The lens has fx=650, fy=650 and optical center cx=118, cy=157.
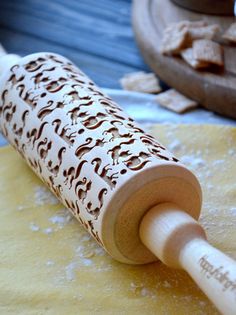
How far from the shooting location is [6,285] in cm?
87

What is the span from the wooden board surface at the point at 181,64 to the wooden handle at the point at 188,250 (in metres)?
Result: 0.39

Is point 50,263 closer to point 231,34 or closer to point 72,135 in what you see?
point 72,135

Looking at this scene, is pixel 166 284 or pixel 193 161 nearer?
pixel 166 284

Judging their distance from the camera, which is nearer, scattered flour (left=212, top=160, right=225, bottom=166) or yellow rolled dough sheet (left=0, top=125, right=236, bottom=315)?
yellow rolled dough sheet (left=0, top=125, right=236, bottom=315)

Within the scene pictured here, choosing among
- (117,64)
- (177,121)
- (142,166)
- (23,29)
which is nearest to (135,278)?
(142,166)

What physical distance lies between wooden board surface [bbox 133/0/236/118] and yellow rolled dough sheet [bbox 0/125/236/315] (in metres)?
0.08

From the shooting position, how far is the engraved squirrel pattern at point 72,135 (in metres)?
0.83

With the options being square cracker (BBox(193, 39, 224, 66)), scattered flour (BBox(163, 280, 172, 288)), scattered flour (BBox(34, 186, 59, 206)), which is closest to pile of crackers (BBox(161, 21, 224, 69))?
square cracker (BBox(193, 39, 224, 66))

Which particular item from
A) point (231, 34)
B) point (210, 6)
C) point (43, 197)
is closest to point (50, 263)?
point (43, 197)

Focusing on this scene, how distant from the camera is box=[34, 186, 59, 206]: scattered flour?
1.02 m

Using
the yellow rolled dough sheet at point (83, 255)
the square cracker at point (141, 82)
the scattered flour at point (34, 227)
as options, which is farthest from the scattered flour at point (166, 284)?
the square cracker at point (141, 82)

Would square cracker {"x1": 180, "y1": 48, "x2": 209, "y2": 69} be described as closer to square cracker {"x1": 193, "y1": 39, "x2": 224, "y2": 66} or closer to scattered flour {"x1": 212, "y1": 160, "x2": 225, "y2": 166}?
square cracker {"x1": 193, "y1": 39, "x2": 224, "y2": 66}

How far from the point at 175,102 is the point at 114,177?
1.49 feet

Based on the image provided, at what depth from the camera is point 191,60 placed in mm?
1213
